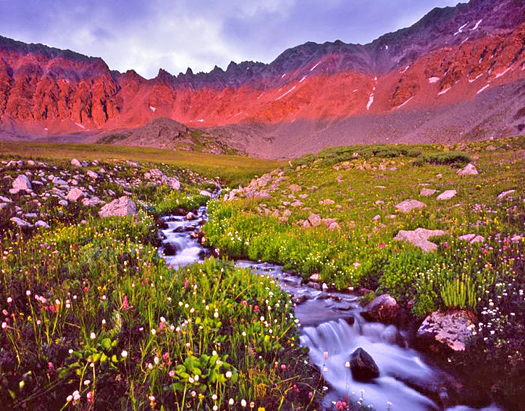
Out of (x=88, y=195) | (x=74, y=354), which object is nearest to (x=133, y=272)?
(x=74, y=354)

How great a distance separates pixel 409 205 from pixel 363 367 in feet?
29.9

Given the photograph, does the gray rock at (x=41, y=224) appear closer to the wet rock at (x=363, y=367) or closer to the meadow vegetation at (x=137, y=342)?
the meadow vegetation at (x=137, y=342)

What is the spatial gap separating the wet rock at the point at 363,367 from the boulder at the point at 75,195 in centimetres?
1457

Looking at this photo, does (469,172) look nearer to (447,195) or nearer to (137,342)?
(447,195)

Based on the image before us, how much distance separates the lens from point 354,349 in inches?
252

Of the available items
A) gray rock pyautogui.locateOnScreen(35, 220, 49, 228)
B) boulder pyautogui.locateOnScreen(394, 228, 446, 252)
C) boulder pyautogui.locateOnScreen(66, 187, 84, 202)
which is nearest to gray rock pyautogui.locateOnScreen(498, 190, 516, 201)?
boulder pyautogui.locateOnScreen(394, 228, 446, 252)

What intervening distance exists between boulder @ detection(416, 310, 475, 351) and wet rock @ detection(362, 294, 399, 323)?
2.28 feet

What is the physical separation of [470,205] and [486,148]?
60.4 feet

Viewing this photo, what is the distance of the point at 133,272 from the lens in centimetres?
717

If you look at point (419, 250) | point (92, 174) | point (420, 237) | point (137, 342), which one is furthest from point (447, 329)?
point (92, 174)

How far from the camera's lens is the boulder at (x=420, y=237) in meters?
8.96

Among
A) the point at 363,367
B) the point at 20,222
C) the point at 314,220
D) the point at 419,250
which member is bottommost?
the point at 363,367

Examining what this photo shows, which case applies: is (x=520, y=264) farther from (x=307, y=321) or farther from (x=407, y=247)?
(x=307, y=321)

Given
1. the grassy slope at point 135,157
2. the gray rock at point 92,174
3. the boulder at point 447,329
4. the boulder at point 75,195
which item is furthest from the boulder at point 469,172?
the grassy slope at point 135,157
